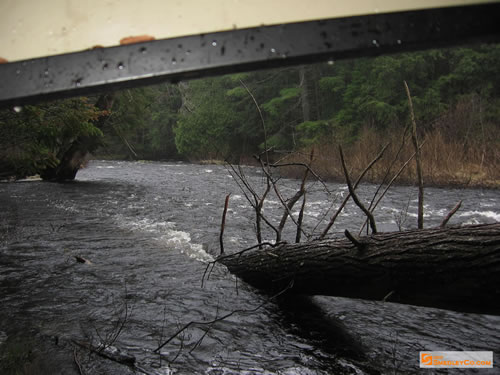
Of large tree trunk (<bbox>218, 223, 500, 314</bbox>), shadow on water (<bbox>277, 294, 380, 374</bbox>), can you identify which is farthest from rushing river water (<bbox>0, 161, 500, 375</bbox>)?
large tree trunk (<bbox>218, 223, 500, 314</bbox>)

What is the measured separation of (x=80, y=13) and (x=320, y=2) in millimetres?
659

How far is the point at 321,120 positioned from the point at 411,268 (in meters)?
22.3

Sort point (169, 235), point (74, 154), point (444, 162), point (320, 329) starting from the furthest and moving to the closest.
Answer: point (74, 154), point (444, 162), point (169, 235), point (320, 329)

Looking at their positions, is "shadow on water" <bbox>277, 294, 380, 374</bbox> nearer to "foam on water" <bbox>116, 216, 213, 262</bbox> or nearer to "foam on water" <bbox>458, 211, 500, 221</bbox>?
"foam on water" <bbox>116, 216, 213, 262</bbox>

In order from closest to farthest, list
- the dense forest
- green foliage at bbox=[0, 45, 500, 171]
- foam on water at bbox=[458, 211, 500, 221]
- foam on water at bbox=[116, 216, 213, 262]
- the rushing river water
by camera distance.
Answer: the rushing river water, foam on water at bbox=[116, 216, 213, 262], green foliage at bbox=[0, 45, 500, 171], the dense forest, foam on water at bbox=[458, 211, 500, 221]

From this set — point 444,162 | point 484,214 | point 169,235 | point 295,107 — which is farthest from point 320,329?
point 295,107

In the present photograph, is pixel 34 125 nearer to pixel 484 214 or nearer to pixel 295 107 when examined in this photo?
pixel 484 214

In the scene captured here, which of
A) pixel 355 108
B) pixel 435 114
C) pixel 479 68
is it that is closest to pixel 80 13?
pixel 435 114

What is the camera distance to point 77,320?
313 centimetres

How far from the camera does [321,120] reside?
24125 mm

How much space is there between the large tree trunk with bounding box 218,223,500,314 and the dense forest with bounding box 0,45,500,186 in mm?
1360

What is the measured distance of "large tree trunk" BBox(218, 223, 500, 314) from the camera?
2.40m

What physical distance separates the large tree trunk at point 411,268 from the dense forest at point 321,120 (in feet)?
4.46

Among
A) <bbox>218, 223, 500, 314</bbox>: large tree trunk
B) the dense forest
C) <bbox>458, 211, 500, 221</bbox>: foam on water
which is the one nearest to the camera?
<bbox>218, 223, 500, 314</bbox>: large tree trunk
